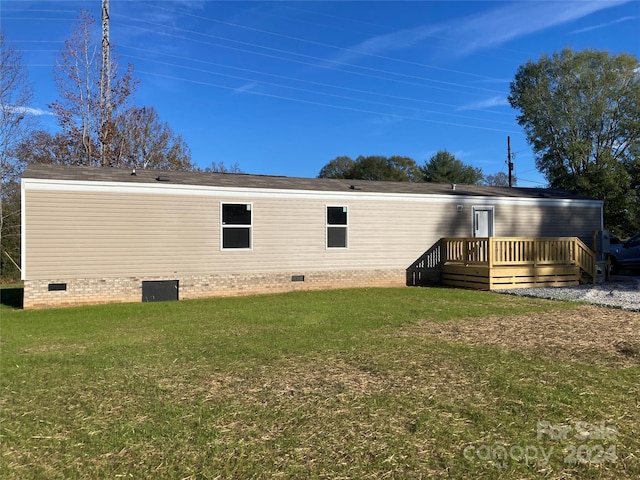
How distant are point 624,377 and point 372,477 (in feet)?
10.1

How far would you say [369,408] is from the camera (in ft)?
12.0

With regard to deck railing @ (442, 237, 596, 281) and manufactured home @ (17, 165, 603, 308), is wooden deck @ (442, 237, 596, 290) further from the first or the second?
manufactured home @ (17, 165, 603, 308)

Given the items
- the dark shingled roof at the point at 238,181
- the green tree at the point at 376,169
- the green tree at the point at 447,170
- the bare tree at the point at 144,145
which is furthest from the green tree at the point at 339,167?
the dark shingled roof at the point at 238,181

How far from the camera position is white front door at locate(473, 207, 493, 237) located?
1438cm

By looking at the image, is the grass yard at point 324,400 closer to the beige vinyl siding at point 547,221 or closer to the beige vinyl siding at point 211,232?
the beige vinyl siding at point 211,232

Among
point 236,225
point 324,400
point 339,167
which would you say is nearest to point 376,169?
point 339,167

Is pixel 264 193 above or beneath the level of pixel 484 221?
above

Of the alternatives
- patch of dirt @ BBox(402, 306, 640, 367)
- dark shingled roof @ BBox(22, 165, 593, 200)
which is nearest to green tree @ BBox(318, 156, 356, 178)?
dark shingled roof @ BBox(22, 165, 593, 200)

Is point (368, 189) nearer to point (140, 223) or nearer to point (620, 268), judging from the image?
point (140, 223)

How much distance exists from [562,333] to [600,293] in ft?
17.3

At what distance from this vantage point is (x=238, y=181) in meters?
12.2

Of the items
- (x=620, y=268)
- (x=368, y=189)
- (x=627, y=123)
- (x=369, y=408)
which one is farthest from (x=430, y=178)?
(x=369, y=408)

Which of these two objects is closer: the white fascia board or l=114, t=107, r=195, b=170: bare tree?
the white fascia board

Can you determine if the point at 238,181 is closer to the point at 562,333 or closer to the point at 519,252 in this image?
the point at 519,252
